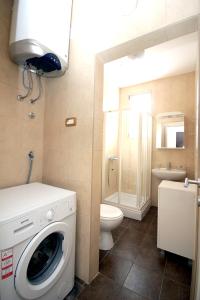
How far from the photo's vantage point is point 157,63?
2.44 meters

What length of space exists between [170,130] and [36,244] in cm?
280

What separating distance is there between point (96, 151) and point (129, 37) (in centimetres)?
94

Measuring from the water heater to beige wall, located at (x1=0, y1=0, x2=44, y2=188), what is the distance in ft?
0.51

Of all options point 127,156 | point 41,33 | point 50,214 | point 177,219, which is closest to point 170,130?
point 127,156

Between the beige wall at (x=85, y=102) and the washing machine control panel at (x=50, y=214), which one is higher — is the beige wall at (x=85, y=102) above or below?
above

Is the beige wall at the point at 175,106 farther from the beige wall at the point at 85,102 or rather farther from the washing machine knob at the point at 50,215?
the washing machine knob at the point at 50,215

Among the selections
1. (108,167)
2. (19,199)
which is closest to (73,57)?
(19,199)

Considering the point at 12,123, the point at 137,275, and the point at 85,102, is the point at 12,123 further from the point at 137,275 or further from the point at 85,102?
the point at 137,275

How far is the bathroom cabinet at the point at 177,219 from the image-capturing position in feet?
4.87

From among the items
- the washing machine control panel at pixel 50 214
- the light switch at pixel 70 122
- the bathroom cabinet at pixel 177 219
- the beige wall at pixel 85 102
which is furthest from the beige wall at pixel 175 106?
the washing machine control panel at pixel 50 214

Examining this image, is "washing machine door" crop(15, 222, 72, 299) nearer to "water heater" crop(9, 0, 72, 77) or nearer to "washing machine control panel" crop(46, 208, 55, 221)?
"washing machine control panel" crop(46, 208, 55, 221)

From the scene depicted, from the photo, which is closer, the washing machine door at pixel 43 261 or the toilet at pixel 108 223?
the washing machine door at pixel 43 261

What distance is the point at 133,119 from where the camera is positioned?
281 cm

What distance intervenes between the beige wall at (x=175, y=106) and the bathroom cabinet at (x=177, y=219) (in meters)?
1.33
